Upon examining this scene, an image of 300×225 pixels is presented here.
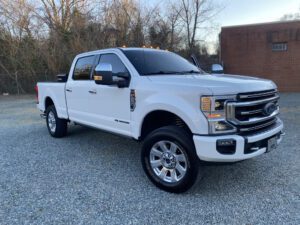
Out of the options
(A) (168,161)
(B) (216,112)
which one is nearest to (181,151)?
(A) (168,161)

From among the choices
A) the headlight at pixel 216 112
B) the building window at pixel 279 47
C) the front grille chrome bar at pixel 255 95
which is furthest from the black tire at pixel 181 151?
the building window at pixel 279 47

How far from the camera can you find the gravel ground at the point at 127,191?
2.98 m

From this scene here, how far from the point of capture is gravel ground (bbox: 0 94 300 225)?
2.98 metres

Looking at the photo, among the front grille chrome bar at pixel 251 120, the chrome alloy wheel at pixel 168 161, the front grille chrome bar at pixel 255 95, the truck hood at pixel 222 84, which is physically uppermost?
the truck hood at pixel 222 84

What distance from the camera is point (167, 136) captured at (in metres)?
3.44

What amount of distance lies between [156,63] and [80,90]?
1719 millimetres

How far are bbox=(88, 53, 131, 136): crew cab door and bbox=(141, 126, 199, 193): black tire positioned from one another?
0.65m

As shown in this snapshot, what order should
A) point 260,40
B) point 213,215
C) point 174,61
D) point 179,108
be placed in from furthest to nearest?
point 260,40 → point 174,61 → point 179,108 → point 213,215

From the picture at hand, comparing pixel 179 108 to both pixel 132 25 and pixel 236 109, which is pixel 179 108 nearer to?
pixel 236 109

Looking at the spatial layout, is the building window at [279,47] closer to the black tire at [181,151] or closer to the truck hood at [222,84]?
the truck hood at [222,84]

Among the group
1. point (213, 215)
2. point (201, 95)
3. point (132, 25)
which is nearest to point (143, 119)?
point (201, 95)

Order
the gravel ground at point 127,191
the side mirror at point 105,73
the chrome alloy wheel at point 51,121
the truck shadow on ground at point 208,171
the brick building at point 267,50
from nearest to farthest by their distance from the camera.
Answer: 1. the gravel ground at point 127,191
2. the truck shadow on ground at point 208,171
3. the side mirror at point 105,73
4. the chrome alloy wheel at point 51,121
5. the brick building at point 267,50

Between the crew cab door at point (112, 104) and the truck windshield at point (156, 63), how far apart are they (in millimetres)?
228

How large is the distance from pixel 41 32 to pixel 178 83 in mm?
20798
